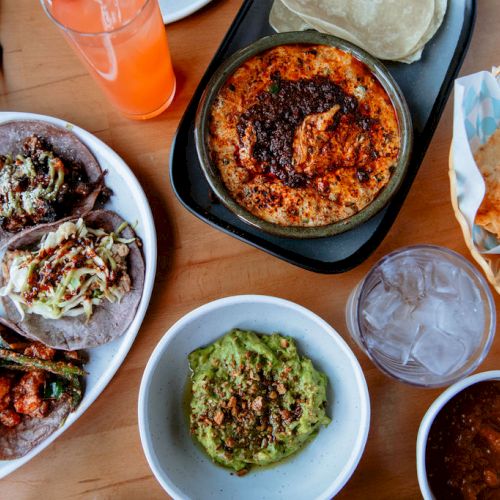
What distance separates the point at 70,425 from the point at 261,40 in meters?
1.41

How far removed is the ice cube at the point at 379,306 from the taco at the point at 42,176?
0.98 meters

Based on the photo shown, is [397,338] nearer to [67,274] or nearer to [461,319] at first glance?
[461,319]

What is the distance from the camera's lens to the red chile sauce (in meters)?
1.72

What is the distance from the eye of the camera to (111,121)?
2.02 meters

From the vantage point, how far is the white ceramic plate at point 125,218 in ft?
6.04

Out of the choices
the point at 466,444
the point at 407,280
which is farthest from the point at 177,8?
the point at 466,444

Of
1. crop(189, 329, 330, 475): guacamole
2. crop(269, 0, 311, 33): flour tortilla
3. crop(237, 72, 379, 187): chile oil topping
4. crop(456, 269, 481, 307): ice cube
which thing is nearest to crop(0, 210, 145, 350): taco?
crop(189, 329, 330, 475): guacamole

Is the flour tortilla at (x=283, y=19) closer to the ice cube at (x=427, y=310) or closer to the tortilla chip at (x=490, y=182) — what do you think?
the tortilla chip at (x=490, y=182)

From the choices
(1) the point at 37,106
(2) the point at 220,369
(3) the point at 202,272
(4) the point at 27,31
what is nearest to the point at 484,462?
(2) the point at 220,369

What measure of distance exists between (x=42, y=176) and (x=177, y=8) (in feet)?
2.49

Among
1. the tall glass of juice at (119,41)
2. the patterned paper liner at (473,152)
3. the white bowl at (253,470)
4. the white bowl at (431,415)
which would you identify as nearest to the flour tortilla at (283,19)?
the tall glass of juice at (119,41)

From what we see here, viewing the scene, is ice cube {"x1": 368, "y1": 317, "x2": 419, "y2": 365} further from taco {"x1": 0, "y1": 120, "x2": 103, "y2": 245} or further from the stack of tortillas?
taco {"x1": 0, "y1": 120, "x2": 103, "y2": 245}

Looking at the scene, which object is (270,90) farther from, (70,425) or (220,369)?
(70,425)

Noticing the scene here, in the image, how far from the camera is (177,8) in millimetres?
1998
